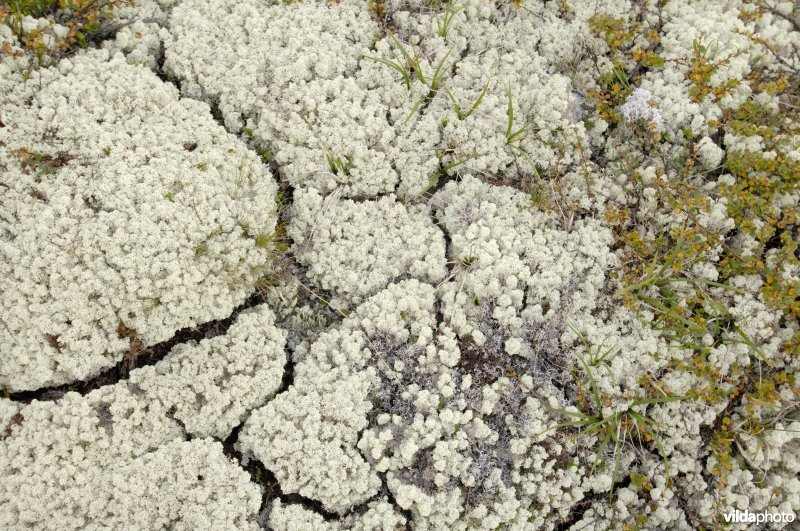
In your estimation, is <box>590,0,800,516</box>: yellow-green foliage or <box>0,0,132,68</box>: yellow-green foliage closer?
<box>590,0,800,516</box>: yellow-green foliage

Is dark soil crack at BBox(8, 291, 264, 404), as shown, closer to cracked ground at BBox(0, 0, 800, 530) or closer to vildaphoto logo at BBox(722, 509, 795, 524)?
cracked ground at BBox(0, 0, 800, 530)

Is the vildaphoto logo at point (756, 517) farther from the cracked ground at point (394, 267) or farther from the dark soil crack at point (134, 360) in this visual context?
the dark soil crack at point (134, 360)

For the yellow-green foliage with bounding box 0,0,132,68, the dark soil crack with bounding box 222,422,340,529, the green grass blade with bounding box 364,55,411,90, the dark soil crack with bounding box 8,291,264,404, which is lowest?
the dark soil crack with bounding box 222,422,340,529

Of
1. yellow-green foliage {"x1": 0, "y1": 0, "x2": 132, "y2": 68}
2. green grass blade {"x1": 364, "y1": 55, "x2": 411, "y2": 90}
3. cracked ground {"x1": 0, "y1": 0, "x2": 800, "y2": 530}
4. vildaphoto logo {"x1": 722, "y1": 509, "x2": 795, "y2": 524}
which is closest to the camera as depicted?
cracked ground {"x1": 0, "y1": 0, "x2": 800, "y2": 530}

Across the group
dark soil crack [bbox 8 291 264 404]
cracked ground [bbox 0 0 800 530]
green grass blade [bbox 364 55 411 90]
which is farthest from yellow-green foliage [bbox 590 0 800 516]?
dark soil crack [bbox 8 291 264 404]

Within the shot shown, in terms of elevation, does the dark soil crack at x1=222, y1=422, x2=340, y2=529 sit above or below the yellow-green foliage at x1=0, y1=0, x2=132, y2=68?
below

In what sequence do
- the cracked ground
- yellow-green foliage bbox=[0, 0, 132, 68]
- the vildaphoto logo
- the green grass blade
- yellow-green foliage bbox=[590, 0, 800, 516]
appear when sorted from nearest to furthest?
1. the cracked ground
2. the vildaphoto logo
3. yellow-green foliage bbox=[590, 0, 800, 516]
4. yellow-green foliage bbox=[0, 0, 132, 68]
5. the green grass blade

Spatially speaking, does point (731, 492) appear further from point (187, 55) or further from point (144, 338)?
point (187, 55)

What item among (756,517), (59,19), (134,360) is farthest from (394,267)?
(59,19)

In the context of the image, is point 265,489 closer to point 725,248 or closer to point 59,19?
point 725,248

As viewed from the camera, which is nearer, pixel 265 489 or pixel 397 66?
pixel 265 489
